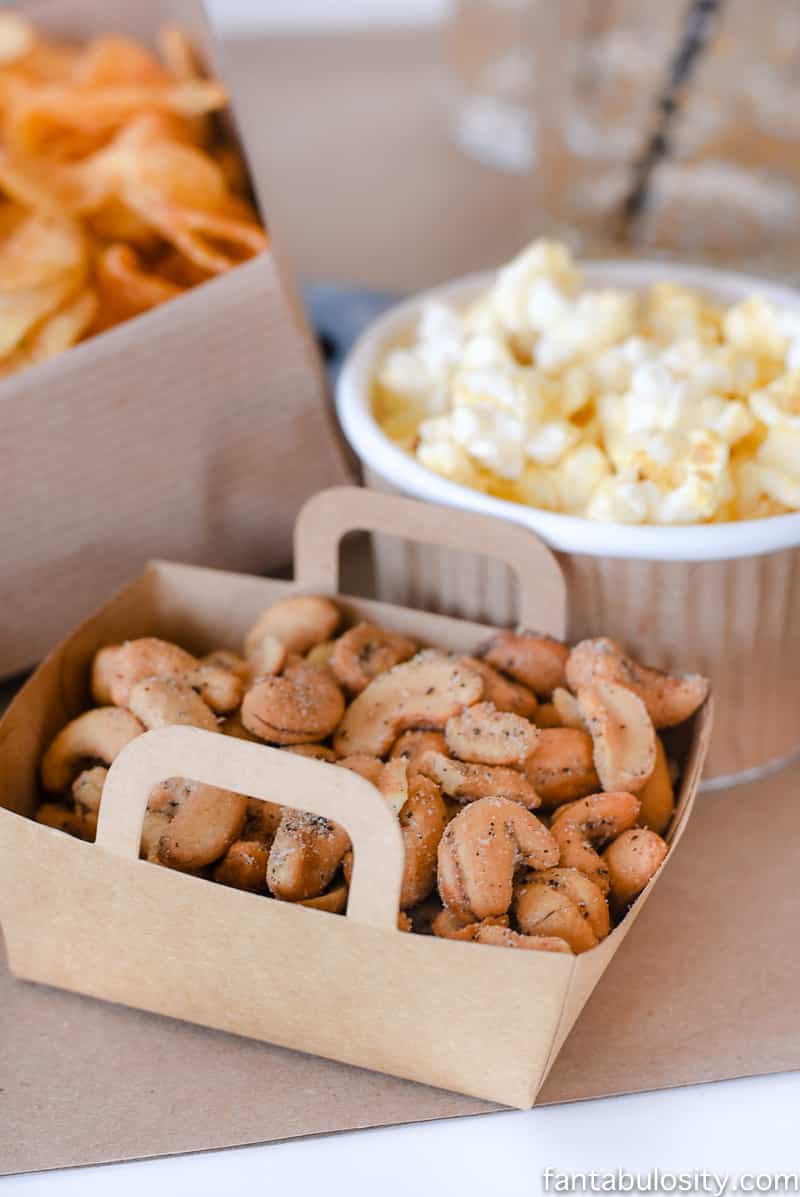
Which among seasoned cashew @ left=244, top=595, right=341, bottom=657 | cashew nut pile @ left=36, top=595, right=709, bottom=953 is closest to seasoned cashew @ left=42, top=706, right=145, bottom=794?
cashew nut pile @ left=36, top=595, right=709, bottom=953

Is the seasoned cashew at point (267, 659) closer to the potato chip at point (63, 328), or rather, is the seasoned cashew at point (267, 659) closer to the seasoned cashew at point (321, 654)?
the seasoned cashew at point (321, 654)

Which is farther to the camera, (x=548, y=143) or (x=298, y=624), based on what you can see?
(x=548, y=143)

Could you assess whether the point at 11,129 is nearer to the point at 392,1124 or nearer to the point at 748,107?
the point at 748,107

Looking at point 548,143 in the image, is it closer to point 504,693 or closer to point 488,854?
point 504,693

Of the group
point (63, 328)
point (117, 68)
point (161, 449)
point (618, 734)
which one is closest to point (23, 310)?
point (63, 328)

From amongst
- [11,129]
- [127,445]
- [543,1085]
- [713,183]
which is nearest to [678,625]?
[543,1085]

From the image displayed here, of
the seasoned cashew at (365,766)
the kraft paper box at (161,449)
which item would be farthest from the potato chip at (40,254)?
the seasoned cashew at (365,766)
